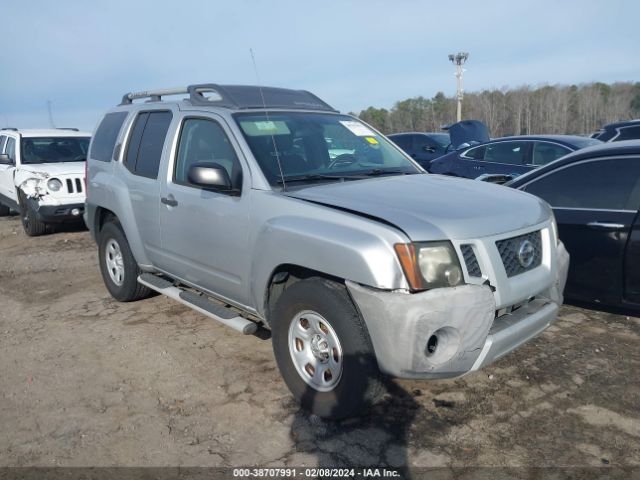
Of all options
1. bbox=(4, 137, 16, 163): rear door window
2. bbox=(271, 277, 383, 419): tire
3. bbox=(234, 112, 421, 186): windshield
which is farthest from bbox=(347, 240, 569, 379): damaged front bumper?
bbox=(4, 137, 16, 163): rear door window

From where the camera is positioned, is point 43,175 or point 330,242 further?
point 43,175

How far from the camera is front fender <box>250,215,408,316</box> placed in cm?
A: 272

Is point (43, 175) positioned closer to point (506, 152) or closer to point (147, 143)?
point (147, 143)

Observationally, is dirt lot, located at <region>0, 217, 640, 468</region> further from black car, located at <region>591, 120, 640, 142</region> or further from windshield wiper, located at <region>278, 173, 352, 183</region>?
black car, located at <region>591, 120, 640, 142</region>

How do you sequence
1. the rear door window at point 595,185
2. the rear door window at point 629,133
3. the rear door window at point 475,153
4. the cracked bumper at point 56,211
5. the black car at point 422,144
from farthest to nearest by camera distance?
the black car at point 422,144 → the rear door window at point 475,153 → the cracked bumper at point 56,211 → the rear door window at point 629,133 → the rear door window at point 595,185

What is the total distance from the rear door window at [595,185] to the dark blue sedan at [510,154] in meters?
4.14

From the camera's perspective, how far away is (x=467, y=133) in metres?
11.5

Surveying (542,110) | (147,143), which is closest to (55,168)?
(147,143)

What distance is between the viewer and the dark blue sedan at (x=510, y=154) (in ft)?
28.3

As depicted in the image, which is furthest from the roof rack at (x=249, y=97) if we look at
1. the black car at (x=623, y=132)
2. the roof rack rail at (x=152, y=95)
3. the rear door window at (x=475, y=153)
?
the black car at (x=623, y=132)

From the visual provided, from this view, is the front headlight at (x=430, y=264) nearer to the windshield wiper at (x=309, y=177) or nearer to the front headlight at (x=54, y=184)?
the windshield wiper at (x=309, y=177)

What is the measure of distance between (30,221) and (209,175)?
24.3ft

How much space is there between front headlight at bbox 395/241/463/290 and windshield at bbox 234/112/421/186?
1165 mm

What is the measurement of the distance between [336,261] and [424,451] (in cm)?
113
